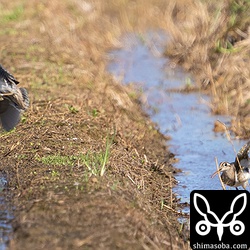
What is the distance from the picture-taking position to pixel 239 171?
6352mm

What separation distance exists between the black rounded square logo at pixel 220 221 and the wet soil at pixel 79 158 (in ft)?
0.57

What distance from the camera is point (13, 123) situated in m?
6.69

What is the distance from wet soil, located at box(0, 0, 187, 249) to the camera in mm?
5012

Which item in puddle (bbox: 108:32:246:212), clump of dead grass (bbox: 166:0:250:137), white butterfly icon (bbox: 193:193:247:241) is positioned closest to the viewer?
white butterfly icon (bbox: 193:193:247:241)

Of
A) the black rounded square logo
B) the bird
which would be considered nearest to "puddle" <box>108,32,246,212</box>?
the black rounded square logo

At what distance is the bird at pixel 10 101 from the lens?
6625 millimetres

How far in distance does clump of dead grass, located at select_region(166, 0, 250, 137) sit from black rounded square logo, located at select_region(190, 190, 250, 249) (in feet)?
11.3

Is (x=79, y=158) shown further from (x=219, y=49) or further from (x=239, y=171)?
(x=219, y=49)

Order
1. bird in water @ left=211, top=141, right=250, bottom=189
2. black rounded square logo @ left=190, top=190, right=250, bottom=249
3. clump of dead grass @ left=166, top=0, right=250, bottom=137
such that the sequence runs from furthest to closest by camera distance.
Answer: clump of dead grass @ left=166, top=0, right=250, bottom=137
bird in water @ left=211, top=141, right=250, bottom=189
black rounded square logo @ left=190, top=190, right=250, bottom=249

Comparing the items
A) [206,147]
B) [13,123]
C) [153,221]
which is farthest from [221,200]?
[206,147]

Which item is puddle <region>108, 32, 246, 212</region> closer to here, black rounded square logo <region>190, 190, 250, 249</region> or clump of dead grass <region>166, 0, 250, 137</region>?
clump of dead grass <region>166, 0, 250, 137</region>

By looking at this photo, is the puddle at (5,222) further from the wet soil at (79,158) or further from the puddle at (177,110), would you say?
the puddle at (177,110)

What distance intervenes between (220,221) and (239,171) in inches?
34.5

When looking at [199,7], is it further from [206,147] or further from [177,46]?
[206,147]
